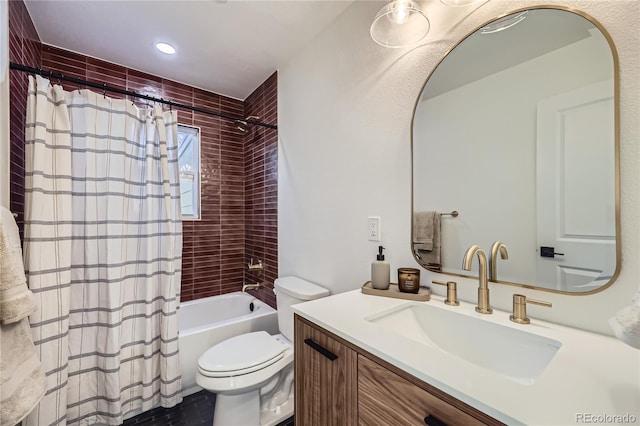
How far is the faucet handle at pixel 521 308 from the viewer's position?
31.9 inches

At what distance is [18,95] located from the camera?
1.42 meters

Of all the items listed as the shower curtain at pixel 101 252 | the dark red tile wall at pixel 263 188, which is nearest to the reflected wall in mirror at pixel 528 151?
the dark red tile wall at pixel 263 188

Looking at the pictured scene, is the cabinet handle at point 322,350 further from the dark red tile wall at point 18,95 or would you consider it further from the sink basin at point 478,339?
the dark red tile wall at point 18,95

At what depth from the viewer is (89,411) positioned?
1501 mm

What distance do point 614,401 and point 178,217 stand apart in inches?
80.6

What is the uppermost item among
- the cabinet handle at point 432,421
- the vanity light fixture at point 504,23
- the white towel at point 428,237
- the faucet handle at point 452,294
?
the vanity light fixture at point 504,23

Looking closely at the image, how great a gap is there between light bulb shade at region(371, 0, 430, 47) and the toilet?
138 centimetres

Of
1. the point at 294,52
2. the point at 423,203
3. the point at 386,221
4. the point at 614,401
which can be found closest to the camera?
the point at 614,401

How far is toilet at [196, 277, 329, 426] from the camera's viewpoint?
4.17 ft

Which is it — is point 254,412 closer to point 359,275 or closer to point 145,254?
point 359,275

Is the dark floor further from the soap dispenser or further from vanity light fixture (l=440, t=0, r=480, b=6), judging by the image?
vanity light fixture (l=440, t=0, r=480, b=6)

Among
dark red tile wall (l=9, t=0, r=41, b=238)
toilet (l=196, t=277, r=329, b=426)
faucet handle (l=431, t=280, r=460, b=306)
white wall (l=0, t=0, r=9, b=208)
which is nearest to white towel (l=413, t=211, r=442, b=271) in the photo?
faucet handle (l=431, t=280, r=460, b=306)

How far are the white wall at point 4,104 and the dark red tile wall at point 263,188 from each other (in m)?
1.50

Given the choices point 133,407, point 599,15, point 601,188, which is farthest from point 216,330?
point 599,15
